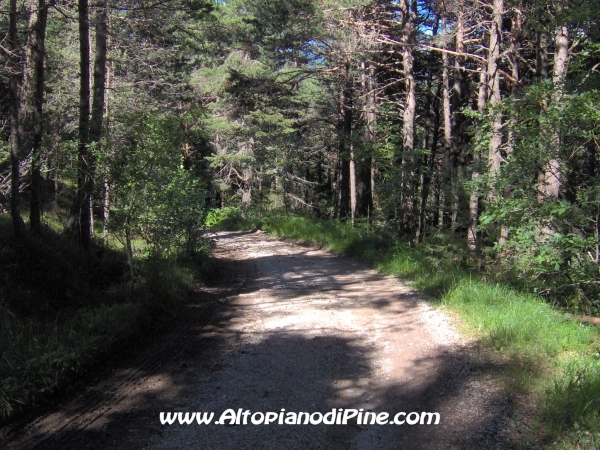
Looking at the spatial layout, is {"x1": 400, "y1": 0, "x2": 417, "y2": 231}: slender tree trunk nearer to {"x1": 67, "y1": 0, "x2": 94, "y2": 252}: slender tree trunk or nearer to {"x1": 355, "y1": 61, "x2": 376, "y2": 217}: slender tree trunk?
{"x1": 355, "y1": 61, "x2": 376, "y2": 217}: slender tree trunk

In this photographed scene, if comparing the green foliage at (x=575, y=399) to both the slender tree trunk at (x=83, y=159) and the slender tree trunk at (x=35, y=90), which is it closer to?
the slender tree trunk at (x=83, y=159)

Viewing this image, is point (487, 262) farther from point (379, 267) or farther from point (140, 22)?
point (140, 22)

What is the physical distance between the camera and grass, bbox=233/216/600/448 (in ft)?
12.4

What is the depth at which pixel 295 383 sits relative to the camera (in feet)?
16.7

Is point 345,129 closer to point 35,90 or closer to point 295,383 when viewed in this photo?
point 35,90

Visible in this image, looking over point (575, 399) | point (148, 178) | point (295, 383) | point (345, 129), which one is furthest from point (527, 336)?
point (345, 129)

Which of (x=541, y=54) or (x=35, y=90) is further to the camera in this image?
(x=541, y=54)

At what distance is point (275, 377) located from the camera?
524cm

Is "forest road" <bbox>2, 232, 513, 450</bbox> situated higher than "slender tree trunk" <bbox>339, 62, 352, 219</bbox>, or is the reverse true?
"slender tree trunk" <bbox>339, 62, 352, 219</bbox>

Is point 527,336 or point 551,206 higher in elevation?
point 551,206

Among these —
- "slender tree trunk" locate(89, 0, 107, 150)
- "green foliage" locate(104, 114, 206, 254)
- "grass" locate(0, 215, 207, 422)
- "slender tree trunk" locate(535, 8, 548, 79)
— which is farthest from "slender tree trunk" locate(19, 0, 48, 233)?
"slender tree trunk" locate(535, 8, 548, 79)

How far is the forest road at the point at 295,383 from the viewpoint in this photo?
3.98 metres

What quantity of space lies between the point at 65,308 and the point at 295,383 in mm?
3875

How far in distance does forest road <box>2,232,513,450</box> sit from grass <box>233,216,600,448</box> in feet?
1.10
